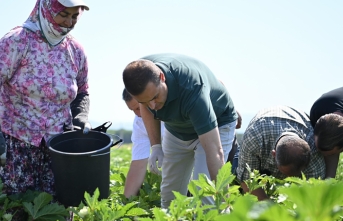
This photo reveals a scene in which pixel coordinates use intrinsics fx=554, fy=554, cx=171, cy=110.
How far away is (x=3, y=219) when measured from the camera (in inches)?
108

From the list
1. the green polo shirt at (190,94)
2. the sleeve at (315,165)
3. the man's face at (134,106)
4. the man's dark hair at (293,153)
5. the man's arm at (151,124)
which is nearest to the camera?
the green polo shirt at (190,94)

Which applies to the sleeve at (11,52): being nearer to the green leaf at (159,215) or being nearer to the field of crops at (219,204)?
the field of crops at (219,204)

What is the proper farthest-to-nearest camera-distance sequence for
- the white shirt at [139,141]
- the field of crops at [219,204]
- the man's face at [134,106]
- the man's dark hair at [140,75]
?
the white shirt at [139,141] < the man's face at [134,106] < the man's dark hair at [140,75] < the field of crops at [219,204]

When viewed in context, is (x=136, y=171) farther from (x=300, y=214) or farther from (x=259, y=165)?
(x=300, y=214)

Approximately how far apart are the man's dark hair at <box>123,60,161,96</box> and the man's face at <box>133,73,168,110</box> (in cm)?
2

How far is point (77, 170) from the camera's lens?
10.1ft

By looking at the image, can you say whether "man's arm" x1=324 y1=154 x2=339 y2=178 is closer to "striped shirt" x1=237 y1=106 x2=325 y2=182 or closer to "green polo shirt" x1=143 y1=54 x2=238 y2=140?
"striped shirt" x1=237 y1=106 x2=325 y2=182

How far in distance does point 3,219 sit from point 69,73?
3.21 feet

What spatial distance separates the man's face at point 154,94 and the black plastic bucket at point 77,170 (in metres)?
0.35

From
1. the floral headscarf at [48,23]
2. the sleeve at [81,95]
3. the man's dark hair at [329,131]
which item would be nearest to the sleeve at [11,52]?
the floral headscarf at [48,23]

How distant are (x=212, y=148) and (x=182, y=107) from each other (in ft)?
0.92

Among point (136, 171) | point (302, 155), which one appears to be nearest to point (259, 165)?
point (302, 155)

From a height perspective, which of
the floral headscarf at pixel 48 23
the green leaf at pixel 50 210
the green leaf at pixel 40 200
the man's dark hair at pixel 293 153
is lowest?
the green leaf at pixel 50 210

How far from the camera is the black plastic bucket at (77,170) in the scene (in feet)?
9.96
